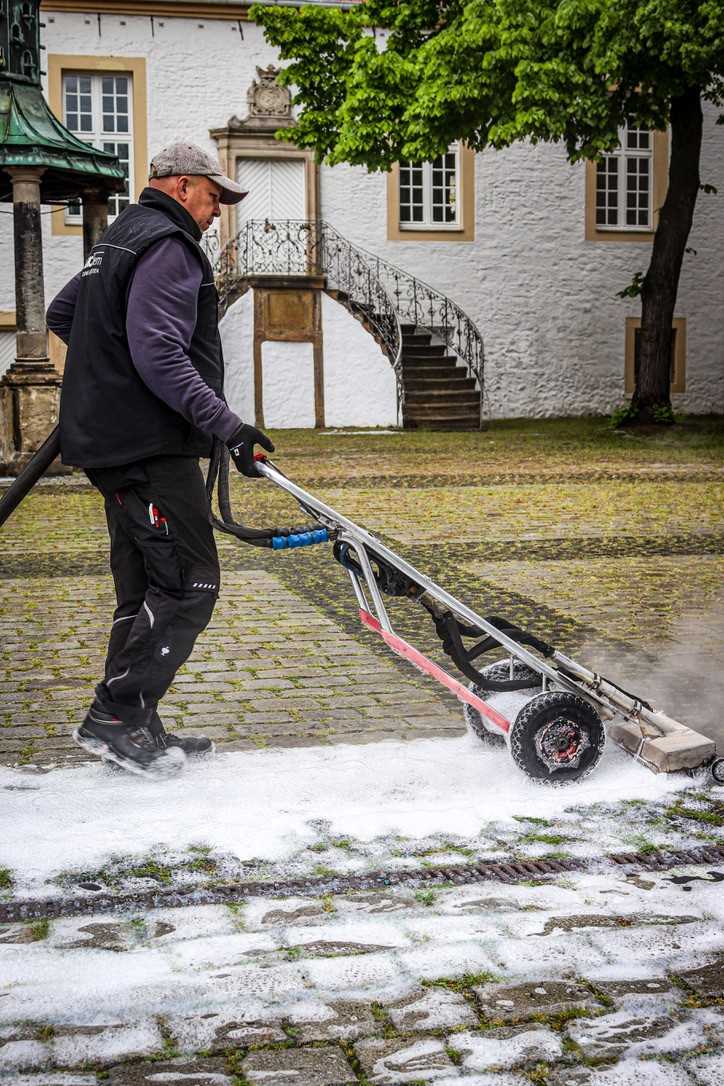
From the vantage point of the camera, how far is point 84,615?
8055 mm

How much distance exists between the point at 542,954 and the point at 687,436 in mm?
19894

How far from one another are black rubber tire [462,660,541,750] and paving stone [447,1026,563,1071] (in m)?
1.96

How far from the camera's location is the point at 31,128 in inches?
604

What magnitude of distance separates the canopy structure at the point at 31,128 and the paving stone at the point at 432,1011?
1323 cm

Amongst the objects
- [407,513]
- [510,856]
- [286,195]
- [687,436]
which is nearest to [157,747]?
[510,856]

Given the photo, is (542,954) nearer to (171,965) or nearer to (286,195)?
(171,965)

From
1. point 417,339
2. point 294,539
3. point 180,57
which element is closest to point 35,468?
point 294,539

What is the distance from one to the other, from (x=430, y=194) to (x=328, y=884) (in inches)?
1022

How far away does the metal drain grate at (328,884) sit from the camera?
3709 mm

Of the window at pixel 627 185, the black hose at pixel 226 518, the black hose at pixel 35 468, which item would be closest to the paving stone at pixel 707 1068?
the black hose at pixel 226 518

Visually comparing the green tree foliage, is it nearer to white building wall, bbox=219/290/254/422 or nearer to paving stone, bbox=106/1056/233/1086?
white building wall, bbox=219/290/254/422

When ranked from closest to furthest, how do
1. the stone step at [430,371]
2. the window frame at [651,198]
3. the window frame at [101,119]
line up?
the stone step at [430,371], the window frame at [101,119], the window frame at [651,198]

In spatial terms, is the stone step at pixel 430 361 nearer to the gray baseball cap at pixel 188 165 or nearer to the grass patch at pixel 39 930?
the gray baseball cap at pixel 188 165

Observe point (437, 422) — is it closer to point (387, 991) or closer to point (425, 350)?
point (425, 350)
